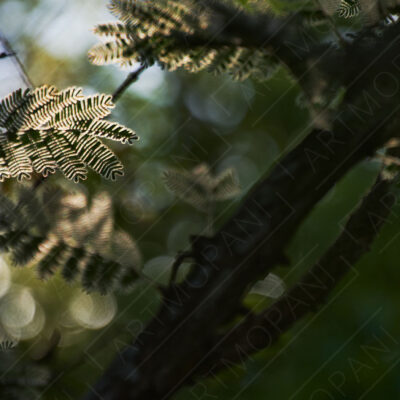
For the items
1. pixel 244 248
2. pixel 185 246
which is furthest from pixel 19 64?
pixel 185 246

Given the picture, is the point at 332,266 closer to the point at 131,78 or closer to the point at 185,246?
the point at 131,78

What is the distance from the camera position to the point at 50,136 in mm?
1062

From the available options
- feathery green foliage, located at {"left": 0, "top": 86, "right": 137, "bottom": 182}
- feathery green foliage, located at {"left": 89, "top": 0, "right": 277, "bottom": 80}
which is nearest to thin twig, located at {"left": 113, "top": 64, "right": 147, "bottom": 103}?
feathery green foliage, located at {"left": 89, "top": 0, "right": 277, "bottom": 80}

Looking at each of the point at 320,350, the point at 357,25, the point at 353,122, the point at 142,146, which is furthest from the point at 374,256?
the point at 353,122

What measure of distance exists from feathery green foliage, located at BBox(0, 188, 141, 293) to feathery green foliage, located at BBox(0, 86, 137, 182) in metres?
0.35

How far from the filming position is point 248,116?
542 cm

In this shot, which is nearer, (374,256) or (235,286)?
(235,286)

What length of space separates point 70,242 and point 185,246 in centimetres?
251

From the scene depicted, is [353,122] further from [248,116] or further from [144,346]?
[248,116]

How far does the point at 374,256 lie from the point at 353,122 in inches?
105

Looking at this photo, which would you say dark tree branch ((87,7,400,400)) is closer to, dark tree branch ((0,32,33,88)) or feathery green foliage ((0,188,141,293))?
feathery green foliage ((0,188,141,293))

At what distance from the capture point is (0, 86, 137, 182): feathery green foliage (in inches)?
40.5

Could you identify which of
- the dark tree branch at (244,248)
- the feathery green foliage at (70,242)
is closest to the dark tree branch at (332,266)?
the dark tree branch at (244,248)

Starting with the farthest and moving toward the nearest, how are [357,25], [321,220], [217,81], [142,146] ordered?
[217,81] → [142,146] → [321,220] → [357,25]
